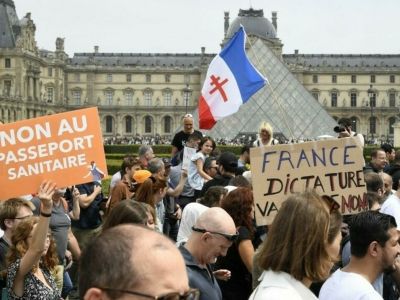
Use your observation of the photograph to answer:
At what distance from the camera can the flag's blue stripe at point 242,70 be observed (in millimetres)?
9188

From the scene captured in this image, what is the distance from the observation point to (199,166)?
308 inches

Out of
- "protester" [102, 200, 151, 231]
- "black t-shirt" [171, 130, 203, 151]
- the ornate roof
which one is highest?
the ornate roof

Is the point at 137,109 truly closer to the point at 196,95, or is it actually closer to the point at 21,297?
the point at 196,95

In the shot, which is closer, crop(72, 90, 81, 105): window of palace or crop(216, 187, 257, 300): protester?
crop(216, 187, 257, 300): protester

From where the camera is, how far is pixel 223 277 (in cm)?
412

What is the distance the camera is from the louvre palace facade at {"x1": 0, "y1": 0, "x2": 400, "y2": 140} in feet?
265

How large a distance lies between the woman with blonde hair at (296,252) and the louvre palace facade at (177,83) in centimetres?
7631

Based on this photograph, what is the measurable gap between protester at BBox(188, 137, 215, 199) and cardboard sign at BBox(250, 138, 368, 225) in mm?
3131

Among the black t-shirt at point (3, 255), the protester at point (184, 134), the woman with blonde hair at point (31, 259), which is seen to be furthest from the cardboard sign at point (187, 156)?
the woman with blonde hair at point (31, 259)

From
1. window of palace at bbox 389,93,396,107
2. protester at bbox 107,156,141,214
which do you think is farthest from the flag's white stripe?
window of palace at bbox 389,93,396,107

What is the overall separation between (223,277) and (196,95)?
255 ft

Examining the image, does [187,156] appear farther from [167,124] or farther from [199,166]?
[167,124]

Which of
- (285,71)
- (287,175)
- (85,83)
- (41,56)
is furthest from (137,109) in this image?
(287,175)

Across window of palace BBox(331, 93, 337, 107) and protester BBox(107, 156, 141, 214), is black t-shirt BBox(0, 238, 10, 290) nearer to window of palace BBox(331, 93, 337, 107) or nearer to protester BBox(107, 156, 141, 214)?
protester BBox(107, 156, 141, 214)
